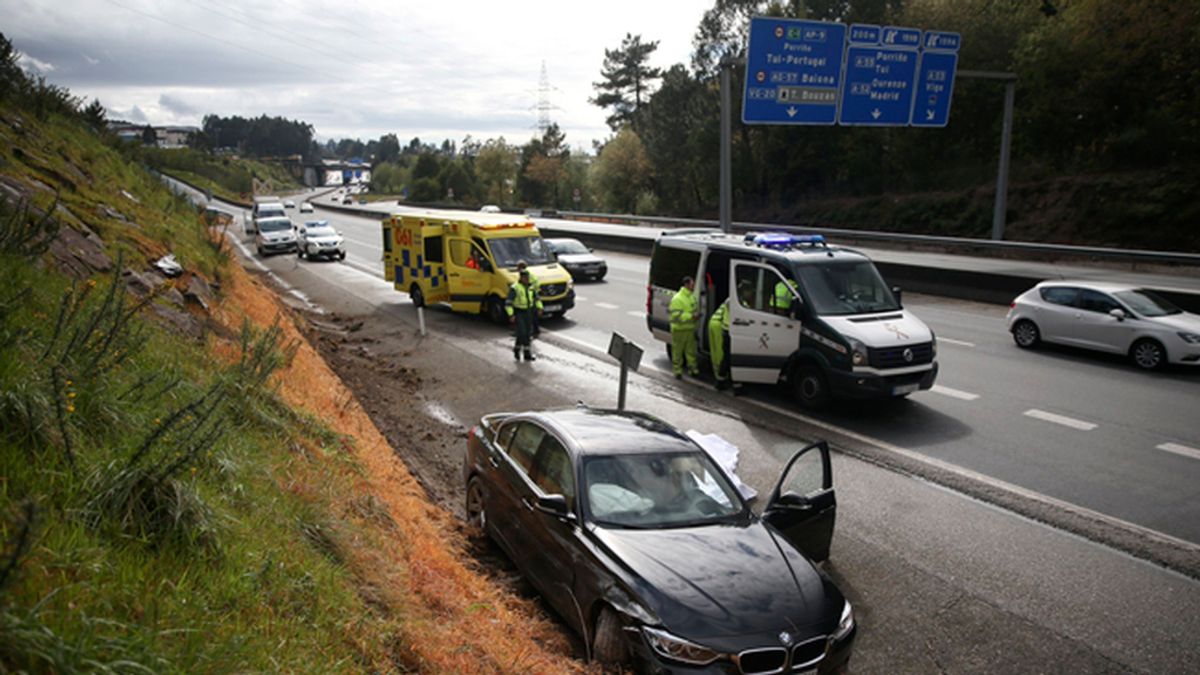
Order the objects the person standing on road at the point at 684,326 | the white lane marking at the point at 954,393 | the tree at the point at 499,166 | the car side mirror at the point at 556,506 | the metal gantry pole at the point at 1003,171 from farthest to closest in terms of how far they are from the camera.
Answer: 1. the tree at the point at 499,166
2. the metal gantry pole at the point at 1003,171
3. the person standing on road at the point at 684,326
4. the white lane marking at the point at 954,393
5. the car side mirror at the point at 556,506

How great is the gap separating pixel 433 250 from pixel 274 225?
21.8m

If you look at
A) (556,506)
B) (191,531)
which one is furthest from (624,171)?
(191,531)

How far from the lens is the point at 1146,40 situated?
31.9 m

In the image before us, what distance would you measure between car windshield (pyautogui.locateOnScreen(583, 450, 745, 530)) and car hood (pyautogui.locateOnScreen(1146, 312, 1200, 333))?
440 inches

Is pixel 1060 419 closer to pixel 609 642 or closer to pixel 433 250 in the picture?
pixel 609 642

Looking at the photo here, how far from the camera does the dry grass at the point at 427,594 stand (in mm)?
4348

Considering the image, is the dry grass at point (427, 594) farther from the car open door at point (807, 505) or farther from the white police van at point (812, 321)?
the white police van at point (812, 321)

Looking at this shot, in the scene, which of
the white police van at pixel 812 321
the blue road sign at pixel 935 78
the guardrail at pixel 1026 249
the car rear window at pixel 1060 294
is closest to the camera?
the white police van at pixel 812 321

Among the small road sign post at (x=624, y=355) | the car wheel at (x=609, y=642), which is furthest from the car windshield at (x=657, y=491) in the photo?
the small road sign post at (x=624, y=355)

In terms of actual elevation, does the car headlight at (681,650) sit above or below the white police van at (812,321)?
below

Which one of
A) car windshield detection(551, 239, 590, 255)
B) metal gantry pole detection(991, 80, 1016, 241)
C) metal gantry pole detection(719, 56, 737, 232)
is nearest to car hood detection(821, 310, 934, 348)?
metal gantry pole detection(719, 56, 737, 232)

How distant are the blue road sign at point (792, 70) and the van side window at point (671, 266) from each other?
1019 centimetres

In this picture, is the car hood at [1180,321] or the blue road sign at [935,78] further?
the blue road sign at [935,78]

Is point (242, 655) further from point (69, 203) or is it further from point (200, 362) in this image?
point (69, 203)
